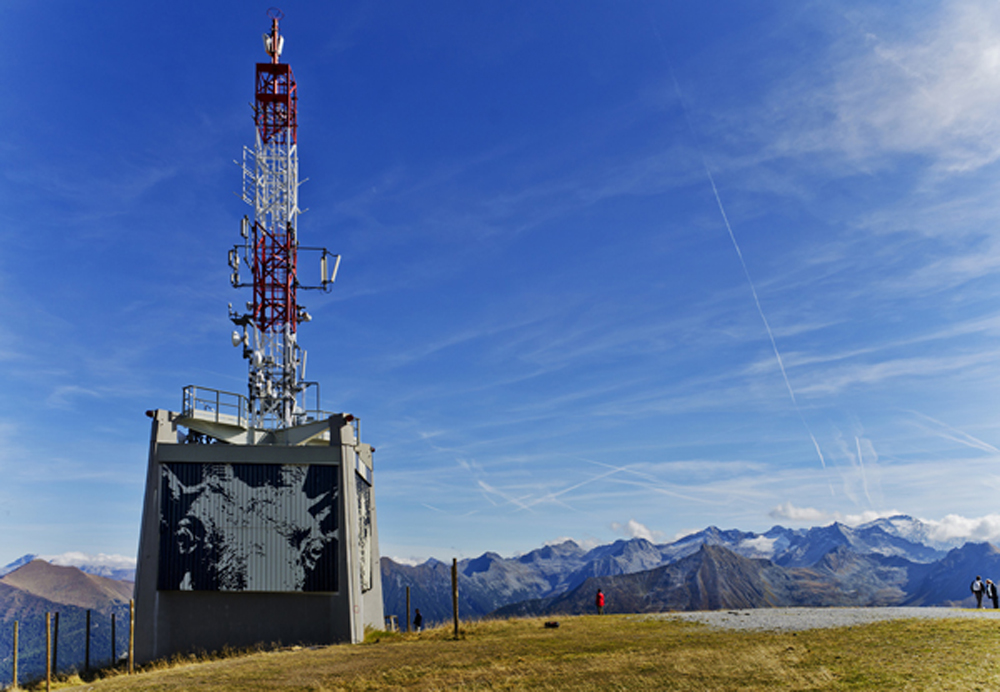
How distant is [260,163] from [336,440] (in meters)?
18.1

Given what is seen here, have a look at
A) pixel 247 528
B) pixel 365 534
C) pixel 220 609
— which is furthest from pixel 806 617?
pixel 220 609

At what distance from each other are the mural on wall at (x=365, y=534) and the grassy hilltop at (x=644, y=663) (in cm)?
644

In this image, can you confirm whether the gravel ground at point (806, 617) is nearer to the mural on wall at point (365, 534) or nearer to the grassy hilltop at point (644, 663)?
the grassy hilltop at point (644, 663)

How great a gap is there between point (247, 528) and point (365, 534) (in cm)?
601

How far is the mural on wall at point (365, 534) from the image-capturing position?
114ft

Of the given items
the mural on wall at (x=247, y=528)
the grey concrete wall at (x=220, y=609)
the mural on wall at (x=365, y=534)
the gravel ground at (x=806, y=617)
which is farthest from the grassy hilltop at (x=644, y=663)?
the mural on wall at (x=365, y=534)

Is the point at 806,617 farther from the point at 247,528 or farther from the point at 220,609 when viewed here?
the point at 220,609

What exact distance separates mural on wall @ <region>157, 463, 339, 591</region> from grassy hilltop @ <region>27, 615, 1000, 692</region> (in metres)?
4.57

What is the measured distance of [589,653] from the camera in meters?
22.8

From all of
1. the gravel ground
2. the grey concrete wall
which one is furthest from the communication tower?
the gravel ground

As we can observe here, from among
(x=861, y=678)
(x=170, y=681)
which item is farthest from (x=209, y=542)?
(x=861, y=678)

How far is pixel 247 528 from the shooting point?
3259 cm

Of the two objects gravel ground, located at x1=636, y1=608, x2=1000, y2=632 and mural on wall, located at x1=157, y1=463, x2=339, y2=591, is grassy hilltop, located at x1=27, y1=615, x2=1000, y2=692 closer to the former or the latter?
gravel ground, located at x1=636, y1=608, x2=1000, y2=632

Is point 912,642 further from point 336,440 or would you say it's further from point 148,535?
point 148,535
